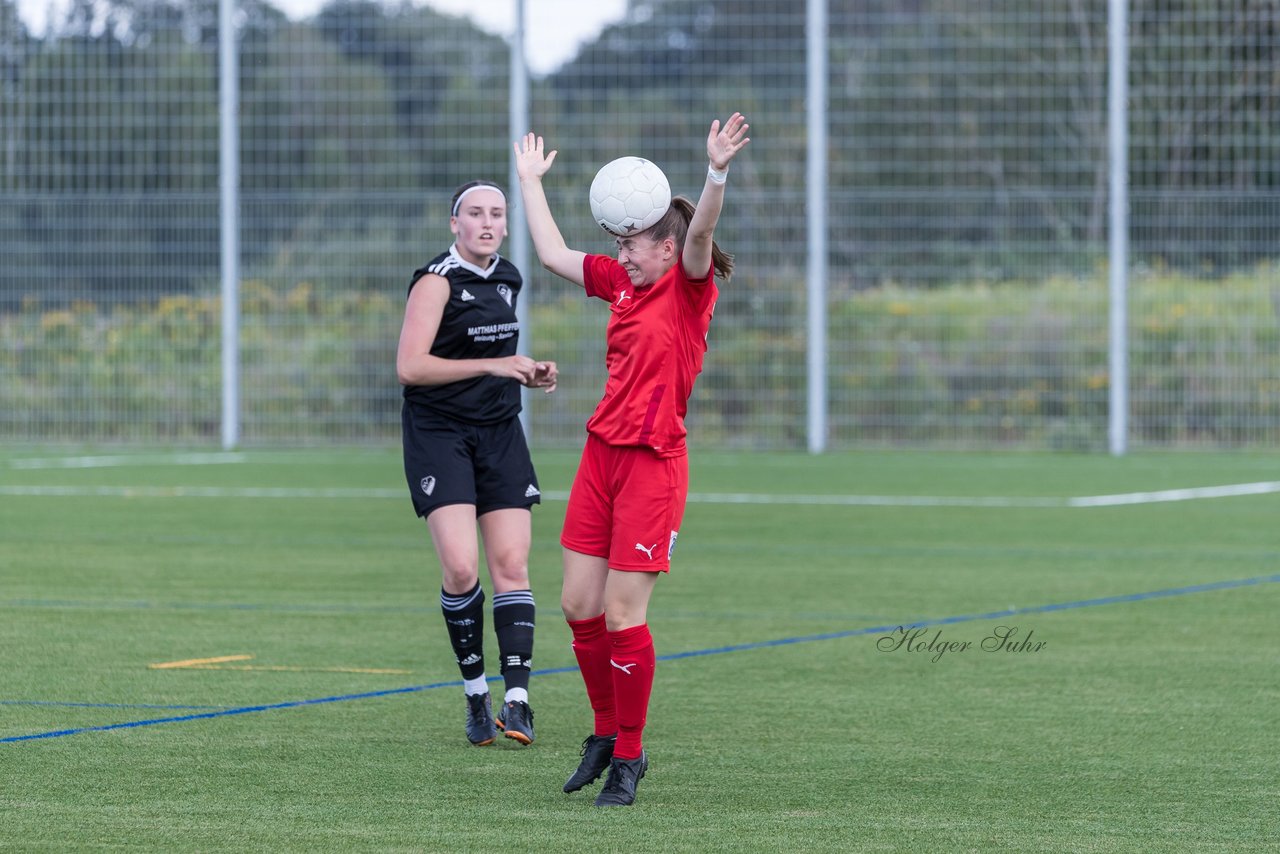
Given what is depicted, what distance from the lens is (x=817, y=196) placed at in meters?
21.1

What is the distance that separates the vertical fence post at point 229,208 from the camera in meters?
22.2

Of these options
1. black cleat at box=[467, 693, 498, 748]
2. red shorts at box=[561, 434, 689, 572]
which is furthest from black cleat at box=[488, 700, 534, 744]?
red shorts at box=[561, 434, 689, 572]

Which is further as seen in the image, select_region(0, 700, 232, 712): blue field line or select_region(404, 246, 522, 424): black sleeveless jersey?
select_region(0, 700, 232, 712): blue field line

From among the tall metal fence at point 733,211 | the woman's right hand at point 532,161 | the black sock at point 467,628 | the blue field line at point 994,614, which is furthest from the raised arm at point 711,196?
the tall metal fence at point 733,211

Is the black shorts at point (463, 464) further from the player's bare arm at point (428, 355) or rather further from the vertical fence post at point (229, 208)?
the vertical fence post at point (229, 208)

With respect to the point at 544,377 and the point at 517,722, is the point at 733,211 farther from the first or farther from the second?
the point at 517,722

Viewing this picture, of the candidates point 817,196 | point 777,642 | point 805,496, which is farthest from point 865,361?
point 777,642

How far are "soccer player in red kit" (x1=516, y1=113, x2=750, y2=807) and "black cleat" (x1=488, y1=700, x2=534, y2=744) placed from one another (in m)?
0.57

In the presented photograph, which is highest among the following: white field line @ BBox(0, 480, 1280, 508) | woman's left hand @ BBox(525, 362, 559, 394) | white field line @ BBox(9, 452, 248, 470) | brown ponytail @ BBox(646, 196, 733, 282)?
brown ponytail @ BBox(646, 196, 733, 282)

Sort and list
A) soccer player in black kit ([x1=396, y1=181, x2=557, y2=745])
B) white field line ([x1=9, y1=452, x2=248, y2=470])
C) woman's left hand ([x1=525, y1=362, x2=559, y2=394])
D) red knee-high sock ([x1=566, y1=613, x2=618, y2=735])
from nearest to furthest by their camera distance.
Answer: red knee-high sock ([x1=566, y1=613, x2=618, y2=735])
woman's left hand ([x1=525, y1=362, x2=559, y2=394])
soccer player in black kit ([x1=396, y1=181, x2=557, y2=745])
white field line ([x1=9, y1=452, x2=248, y2=470])

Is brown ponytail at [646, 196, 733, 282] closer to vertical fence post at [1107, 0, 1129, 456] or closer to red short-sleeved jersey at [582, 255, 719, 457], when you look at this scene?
red short-sleeved jersey at [582, 255, 719, 457]

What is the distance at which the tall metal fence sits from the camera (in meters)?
20.8

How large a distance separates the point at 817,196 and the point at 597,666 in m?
16.0

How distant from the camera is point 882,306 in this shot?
2112 centimetres
